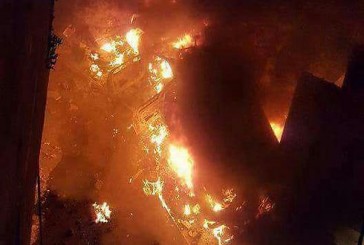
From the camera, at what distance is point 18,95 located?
11.4ft

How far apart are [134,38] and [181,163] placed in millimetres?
3542

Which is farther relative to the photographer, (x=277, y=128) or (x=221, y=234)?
(x=277, y=128)

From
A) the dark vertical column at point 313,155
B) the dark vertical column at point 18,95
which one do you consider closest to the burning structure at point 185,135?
the dark vertical column at point 313,155

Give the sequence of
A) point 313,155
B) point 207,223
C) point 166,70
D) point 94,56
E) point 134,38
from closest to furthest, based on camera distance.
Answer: point 313,155 < point 207,223 < point 166,70 < point 134,38 < point 94,56

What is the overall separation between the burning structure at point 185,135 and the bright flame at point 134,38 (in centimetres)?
Answer: 3

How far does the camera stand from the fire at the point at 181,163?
721 cm

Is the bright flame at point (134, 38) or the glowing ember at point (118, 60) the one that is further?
the glowing ember at point (118, 60)

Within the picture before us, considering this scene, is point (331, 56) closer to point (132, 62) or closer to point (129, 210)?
point (132, 62)

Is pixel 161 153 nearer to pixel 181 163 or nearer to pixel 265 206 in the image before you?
pixel 181 163

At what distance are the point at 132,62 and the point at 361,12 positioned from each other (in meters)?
4.98

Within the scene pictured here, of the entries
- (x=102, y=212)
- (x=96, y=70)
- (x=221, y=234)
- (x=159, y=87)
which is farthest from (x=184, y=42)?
(x=221, y=234)

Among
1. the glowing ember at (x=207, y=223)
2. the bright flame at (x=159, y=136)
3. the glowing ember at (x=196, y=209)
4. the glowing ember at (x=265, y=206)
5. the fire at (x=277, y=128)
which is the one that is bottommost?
the glowing ember at (x=265, y=206)

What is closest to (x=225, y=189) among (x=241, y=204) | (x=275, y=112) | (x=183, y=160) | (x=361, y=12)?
(x=241, y=204)

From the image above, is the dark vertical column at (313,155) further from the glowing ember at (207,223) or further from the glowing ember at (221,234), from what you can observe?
the glowing ember at (207,223)
